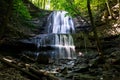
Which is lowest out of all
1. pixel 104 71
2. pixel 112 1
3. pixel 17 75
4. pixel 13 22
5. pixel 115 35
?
pixel 104 71

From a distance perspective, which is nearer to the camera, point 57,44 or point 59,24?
point 57,44

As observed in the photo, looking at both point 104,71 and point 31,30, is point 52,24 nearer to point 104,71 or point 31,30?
point 31,30

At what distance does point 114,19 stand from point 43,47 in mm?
7981

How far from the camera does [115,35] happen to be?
20219mm

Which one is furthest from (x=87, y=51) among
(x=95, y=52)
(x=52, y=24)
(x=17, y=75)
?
(x=17, y=75)

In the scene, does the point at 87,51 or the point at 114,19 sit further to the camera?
the point at 114,19

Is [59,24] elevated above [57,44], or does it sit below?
above

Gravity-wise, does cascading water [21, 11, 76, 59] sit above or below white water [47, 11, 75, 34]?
below

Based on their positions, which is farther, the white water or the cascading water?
the white water

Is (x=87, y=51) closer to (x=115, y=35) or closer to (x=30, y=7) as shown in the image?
(x=115, y=35)

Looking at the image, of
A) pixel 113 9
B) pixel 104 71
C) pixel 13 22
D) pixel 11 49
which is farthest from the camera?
pixel 113 9

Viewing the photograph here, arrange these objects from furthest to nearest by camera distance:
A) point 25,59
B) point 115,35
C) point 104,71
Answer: point 115,35 < point 25,59 < point 104,71

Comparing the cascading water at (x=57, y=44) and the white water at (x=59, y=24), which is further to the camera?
the white water at (x=59, y=24)

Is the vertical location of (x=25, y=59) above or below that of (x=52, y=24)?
below
